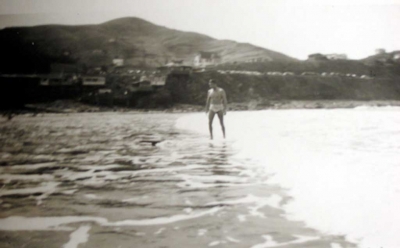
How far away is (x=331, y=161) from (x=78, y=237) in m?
1.49

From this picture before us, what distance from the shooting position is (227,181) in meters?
2.15

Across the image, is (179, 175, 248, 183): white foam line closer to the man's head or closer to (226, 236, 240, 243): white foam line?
(226, 236, 240, 243): white foam line

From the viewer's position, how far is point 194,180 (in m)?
2.16

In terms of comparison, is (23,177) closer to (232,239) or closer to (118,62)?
(118,62)

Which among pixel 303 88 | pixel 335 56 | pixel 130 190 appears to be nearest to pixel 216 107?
pixel 303 88

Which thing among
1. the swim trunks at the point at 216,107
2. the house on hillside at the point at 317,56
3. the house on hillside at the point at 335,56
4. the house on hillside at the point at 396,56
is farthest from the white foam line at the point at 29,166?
the house on hillside at the point at 396,56

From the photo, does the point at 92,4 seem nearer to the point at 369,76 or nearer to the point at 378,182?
the point at 369,76

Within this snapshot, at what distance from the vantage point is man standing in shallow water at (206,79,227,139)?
92.5 inches

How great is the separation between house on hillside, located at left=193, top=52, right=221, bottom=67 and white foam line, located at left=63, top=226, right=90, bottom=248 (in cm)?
118

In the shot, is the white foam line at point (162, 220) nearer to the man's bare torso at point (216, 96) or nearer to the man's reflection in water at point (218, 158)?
the man's reflection in water at point (218, 158)

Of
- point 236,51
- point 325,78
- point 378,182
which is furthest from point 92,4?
point 378,182

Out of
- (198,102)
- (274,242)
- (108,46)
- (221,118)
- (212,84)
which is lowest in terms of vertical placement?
(274,242)

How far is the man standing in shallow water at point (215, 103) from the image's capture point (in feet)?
7.71

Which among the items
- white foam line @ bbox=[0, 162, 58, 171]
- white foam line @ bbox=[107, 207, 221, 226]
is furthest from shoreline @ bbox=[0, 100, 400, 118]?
white foam line @ bbox=[107, 207, 221, 226]
